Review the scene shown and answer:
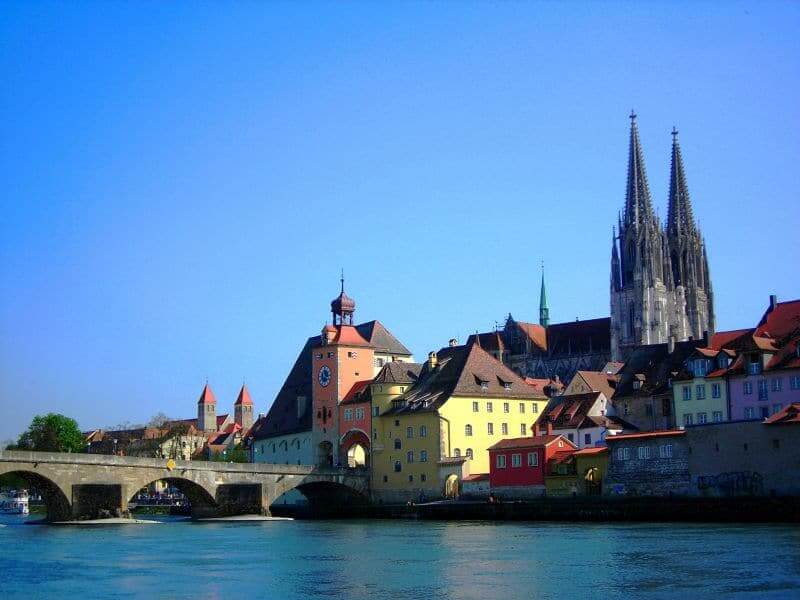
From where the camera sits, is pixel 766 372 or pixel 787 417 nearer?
pixel 787 417

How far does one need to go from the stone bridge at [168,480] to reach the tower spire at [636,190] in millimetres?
84402

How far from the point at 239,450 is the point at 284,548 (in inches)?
3935

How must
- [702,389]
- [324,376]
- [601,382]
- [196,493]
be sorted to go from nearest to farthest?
1. [702,389]
2. [196,493]
3. [601,382]
4. [324,376]

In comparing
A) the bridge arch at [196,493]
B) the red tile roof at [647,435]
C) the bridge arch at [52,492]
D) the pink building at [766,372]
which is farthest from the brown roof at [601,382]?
the bridge arch at [52,492]

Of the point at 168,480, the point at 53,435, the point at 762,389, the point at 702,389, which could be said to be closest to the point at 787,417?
the point at 762,389

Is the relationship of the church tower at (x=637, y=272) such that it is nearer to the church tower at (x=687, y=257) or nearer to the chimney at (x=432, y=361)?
the church tower at (x=687, y=257)

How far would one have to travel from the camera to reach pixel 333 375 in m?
109

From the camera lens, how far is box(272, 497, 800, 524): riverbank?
216ft

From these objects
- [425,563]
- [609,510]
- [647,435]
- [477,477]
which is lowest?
[425,563]

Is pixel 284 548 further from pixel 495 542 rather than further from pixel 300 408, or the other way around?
pixel 300 408

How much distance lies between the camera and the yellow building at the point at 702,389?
86.6 meters

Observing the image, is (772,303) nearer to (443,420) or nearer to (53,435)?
(443,420)

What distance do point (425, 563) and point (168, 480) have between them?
49.2 meters

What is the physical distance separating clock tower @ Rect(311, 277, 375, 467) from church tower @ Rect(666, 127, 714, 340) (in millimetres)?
75708
